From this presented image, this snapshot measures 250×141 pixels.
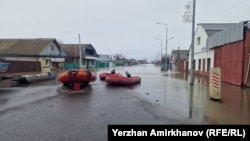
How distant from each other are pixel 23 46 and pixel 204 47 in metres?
30.6

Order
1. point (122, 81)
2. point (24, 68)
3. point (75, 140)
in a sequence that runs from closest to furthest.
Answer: point (75, 140) → point (122, 81) → point (24, 68)

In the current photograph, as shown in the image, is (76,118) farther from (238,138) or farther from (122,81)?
(122,81)

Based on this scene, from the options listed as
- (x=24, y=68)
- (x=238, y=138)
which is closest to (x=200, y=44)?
(x=24, y=68)

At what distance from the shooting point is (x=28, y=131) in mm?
6012

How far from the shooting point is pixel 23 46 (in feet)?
135

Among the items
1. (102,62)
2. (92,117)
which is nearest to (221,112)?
(92,117)

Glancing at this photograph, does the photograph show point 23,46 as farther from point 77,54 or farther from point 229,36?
point 229,36

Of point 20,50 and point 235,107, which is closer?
point 235,107

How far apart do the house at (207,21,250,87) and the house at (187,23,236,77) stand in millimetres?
4571

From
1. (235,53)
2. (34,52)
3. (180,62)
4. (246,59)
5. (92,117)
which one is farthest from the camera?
(180,62)

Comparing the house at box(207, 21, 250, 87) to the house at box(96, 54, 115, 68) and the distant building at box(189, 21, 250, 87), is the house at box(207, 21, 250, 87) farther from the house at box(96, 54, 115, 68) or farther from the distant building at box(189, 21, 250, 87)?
the house at box(96, 54, 115, 68)

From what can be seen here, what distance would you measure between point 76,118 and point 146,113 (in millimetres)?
2391

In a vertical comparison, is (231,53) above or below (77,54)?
below

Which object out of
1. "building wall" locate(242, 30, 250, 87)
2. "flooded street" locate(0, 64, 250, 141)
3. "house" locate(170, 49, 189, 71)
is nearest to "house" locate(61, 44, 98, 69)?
"house" locate(170, 49, 189, 71)
